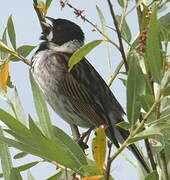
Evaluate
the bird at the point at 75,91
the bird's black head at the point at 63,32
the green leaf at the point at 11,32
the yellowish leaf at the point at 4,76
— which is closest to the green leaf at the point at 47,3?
the green leaf at the point at 11,32

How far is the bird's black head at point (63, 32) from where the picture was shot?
4.52m

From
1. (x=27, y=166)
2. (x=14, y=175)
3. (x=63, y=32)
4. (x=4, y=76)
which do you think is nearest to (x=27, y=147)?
(x=14, y=175)

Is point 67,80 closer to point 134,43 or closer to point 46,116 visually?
point 134,43

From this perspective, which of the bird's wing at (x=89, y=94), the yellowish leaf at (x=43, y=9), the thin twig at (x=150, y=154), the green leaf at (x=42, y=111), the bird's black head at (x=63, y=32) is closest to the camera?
the green leaf at (x=42, y=111)

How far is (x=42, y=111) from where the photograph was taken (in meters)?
1.65

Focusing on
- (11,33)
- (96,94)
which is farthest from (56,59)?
(11,33)

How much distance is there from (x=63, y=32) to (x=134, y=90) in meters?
3.05

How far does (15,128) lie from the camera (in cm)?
152

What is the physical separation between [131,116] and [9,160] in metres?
0.42

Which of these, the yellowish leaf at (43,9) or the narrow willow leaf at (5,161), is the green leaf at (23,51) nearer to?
the yellowish leaf at (43,9)

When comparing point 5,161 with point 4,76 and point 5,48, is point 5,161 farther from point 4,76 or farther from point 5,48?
point 5,48

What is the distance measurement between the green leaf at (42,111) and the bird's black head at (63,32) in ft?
9.30

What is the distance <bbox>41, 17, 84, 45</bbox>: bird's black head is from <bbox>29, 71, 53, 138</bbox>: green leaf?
2833 mm

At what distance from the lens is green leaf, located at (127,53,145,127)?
5.14 feet
